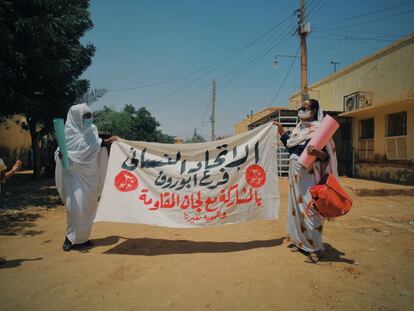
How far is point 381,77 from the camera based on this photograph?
11.4 meters

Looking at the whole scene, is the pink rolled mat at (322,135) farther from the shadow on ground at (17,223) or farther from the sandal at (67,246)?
the shadow on ground at (17,223)

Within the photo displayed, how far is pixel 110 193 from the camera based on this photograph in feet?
11.9

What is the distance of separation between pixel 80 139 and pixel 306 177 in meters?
2.93

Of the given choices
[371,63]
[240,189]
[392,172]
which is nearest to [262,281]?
[240,189]

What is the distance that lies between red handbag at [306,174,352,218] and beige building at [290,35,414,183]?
7561 mm

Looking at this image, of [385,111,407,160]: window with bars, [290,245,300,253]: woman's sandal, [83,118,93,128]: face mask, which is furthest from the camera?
[385,111,407,160]: window with bars

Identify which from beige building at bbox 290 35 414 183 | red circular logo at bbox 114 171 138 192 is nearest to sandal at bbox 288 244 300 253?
red circular logo at bbox 114 171 138 192

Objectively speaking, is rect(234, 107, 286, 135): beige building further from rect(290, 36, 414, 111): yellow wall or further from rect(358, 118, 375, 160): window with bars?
rect(358, 118, 375, 160): window with bars

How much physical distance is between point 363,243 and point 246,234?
5.35 feet

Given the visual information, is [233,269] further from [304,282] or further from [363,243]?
[363,243]

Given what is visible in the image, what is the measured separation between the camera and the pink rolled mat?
127 inches

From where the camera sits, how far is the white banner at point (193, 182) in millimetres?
3643

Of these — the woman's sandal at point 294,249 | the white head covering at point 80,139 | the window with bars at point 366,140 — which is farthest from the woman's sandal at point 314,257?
the window with bars at point 366,140

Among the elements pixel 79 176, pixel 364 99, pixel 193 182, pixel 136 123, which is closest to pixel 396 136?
pixel 364 99
